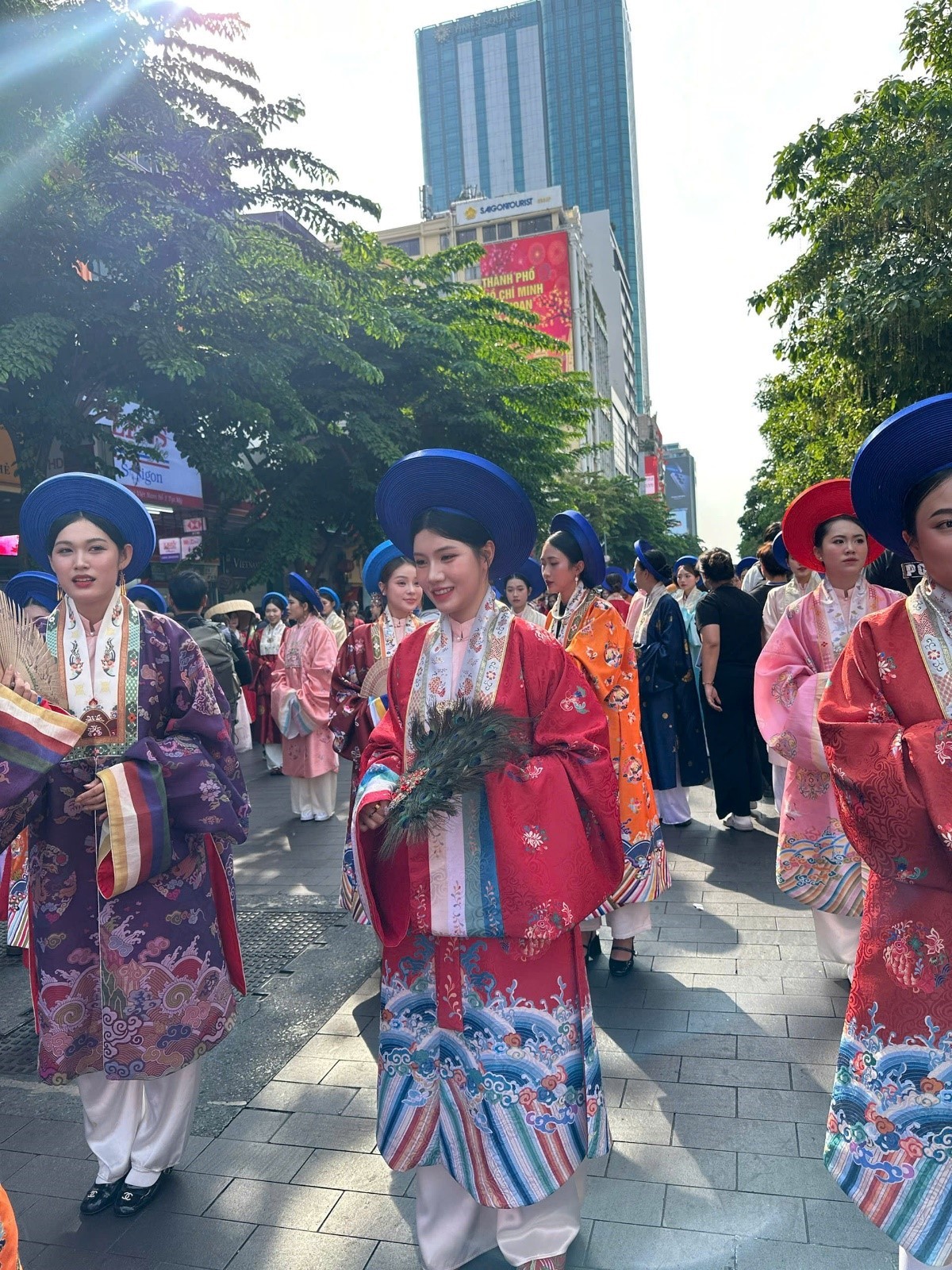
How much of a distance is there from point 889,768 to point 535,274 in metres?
63.8

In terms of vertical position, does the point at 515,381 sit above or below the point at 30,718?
above

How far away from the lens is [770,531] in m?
7.53

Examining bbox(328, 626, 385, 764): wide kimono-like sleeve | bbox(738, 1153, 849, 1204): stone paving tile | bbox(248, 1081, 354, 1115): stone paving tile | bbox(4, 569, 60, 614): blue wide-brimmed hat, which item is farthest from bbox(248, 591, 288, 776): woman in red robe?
bbox(738, 1153, 849, 1204): stone paving tile

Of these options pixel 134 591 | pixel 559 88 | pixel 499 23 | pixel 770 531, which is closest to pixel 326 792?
pixel 134 591

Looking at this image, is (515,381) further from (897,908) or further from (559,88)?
(559,88)

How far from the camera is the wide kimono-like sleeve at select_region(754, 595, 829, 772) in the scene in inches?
118

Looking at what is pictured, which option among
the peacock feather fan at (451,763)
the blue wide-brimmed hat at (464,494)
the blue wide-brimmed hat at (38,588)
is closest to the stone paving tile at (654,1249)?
the peacock feather fan at (451,763)

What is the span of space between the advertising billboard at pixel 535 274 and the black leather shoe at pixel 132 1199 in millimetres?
60888

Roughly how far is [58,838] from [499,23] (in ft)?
457

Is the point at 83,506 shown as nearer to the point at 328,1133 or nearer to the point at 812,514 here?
the point at 328,1133

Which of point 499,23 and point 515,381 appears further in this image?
point 499,23

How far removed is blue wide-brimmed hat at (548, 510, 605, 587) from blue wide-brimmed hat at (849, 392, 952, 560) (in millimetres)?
1740

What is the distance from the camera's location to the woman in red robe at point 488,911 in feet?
6.94

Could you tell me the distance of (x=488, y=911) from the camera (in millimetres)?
2090
